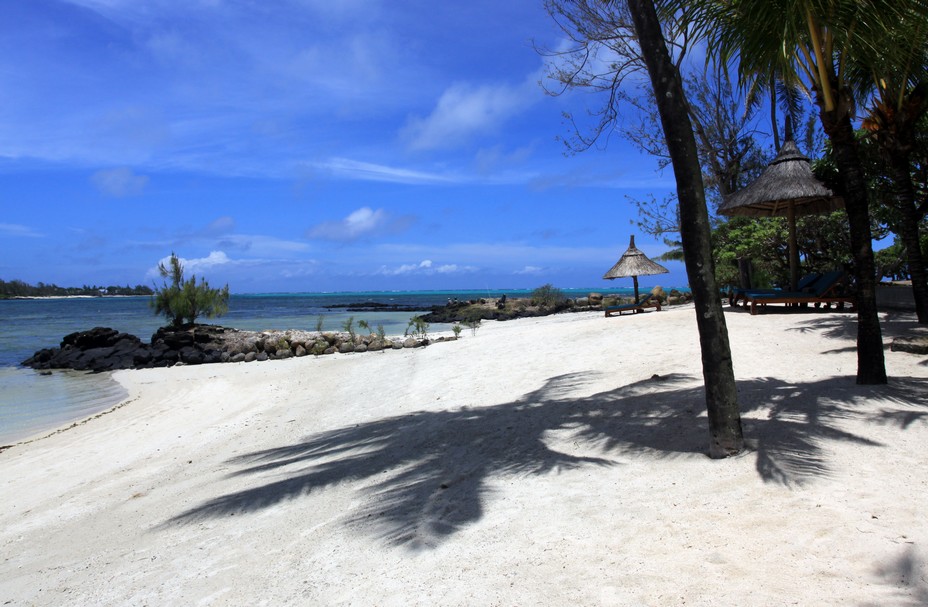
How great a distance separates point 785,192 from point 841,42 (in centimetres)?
543

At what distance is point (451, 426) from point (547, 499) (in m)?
2.35

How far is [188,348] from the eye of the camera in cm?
1856

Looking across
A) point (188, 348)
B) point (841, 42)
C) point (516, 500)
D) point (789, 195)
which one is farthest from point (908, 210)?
point (188, 348)

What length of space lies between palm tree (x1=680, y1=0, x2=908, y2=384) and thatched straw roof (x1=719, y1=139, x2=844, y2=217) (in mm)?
5345


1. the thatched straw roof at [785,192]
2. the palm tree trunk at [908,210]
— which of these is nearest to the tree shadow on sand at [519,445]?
the palm tree trunk at [908,210]

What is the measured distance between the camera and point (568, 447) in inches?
199

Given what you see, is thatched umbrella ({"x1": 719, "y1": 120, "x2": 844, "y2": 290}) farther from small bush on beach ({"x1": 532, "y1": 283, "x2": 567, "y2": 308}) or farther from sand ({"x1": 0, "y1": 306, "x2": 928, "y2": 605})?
small bush on beach ({"x1": 532, "y1": 283, "x2": 567, "y2": 308})

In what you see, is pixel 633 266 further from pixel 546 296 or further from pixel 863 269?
pixel 546 296

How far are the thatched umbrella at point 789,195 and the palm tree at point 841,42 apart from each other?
536 cm

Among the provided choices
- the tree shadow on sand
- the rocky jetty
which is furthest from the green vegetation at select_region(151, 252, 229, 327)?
the tree shadow on sand

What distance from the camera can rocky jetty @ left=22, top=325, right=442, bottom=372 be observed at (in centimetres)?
1634

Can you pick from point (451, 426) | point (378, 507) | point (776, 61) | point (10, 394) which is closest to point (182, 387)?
point (10, 394)

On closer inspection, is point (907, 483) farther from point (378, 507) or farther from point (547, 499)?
point (378, 507)

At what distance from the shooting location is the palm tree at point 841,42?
5555 millimetres
